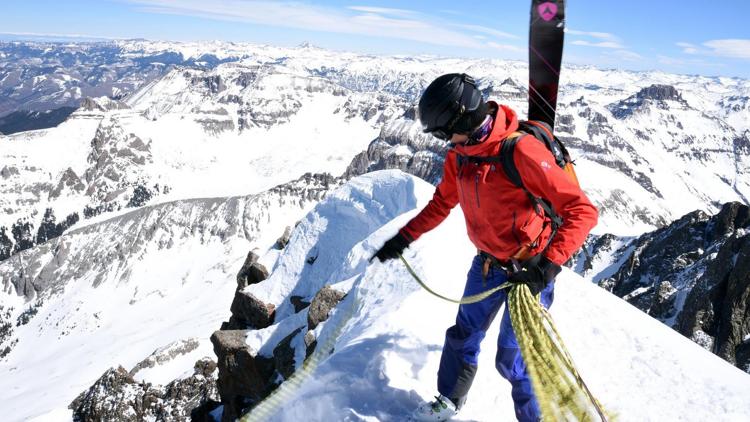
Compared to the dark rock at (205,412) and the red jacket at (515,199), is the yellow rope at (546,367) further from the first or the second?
the dark rock at (205,412)

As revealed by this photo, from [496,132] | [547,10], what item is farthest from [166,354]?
[496,132]

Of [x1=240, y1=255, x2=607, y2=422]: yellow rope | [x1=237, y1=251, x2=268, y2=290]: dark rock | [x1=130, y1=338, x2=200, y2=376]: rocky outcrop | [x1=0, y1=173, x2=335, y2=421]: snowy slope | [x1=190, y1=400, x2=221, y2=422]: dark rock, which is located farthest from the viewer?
[x1=0, y1=173, x2=335, y2=421]: snowy slope

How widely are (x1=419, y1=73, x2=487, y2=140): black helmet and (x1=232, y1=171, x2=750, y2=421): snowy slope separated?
4201 millimetres

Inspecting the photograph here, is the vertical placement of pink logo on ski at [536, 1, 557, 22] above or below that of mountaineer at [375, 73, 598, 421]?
A: above

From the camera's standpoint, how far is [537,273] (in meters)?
5.14

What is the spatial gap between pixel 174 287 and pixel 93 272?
Answer: 49033mm

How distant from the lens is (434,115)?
5.50m

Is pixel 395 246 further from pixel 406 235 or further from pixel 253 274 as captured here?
pixel 253 274

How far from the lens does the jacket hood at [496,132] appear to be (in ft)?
17.7

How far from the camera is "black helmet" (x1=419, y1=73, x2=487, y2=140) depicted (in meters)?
5.39

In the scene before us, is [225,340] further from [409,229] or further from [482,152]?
[482,152]

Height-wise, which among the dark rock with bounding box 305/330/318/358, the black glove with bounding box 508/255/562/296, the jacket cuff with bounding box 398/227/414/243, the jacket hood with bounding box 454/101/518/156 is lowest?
the dark rock with bounding box 305/330/318/358

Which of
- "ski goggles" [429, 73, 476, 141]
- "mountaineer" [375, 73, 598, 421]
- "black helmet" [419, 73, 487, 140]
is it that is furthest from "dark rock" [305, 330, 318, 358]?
"black helmet" [419, 73, 487, 140]

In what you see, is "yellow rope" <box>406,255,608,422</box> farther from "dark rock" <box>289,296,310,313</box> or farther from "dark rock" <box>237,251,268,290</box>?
"dark rock" <box>237,251,268,290</box>
